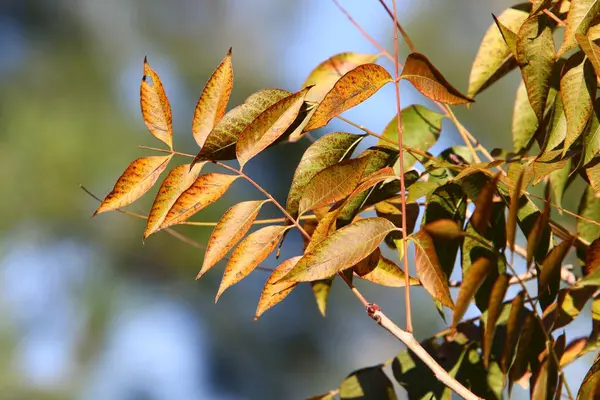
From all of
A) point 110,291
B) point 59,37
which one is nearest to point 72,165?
point 110,291

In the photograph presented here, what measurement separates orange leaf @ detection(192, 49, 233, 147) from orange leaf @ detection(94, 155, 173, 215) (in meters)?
0.03

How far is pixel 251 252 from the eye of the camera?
389 millimetres

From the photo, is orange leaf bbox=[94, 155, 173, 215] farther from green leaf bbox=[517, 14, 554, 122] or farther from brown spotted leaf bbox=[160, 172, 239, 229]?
green leaf bbox=[517, 14, 554, 122]

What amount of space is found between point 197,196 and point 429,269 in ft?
0.46

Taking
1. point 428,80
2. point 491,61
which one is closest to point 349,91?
point 428,80

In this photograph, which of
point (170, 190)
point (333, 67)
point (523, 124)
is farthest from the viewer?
point (333, 67)

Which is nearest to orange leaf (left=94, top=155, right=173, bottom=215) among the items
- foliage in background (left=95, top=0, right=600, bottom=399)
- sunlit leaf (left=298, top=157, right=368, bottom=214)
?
foliage in background (left=95, top=0, right=600, bottom=399)

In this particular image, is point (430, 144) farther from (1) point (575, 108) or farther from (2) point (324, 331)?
(2) point (324, 331)

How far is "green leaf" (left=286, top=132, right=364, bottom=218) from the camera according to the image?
406 mm

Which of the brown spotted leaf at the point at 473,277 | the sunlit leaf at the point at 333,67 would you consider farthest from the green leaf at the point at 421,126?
the brown spotted leaf at the point at 473,277

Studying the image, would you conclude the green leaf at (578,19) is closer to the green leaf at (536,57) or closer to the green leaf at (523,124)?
the green leaf at (536,57)

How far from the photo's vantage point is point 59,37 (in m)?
4.99

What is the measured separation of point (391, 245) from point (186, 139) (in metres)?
3.27

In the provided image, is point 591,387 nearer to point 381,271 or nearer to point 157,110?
point 381,271
